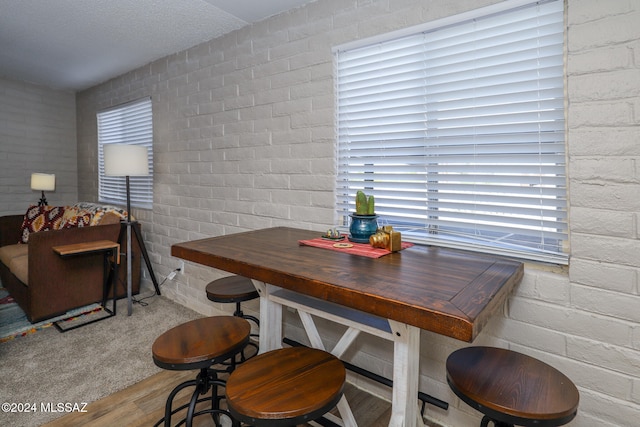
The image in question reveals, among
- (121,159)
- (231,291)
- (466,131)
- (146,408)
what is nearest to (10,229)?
(121,159)

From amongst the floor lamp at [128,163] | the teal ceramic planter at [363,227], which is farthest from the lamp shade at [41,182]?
the teal ceramic planter at [363,227]

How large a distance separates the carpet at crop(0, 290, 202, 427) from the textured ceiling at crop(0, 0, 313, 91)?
234cm

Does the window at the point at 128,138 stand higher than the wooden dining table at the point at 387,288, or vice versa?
the window at the point at 128,138

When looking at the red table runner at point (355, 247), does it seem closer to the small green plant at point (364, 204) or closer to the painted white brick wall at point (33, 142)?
the small green plant at point (364, 204)

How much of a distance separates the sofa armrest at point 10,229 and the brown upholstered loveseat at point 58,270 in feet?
1.10

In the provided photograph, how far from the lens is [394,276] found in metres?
1.12

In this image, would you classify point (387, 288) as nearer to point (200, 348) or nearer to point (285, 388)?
point (285, 388)

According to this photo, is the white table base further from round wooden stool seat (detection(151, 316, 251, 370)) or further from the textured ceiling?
the textured ceiling

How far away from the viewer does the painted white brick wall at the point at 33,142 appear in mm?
3949

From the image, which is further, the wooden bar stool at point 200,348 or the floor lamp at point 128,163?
the floor lamp at point 128,163

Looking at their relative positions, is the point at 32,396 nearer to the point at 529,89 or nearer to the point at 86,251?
the point at 86,251

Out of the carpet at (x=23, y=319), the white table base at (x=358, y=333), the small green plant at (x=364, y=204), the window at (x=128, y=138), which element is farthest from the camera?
the window at (x=128, y=138)

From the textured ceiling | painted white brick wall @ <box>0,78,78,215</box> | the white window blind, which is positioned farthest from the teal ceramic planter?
painted white brick wall @ <box>0,78,78,215</box>

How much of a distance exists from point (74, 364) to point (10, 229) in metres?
2.43
